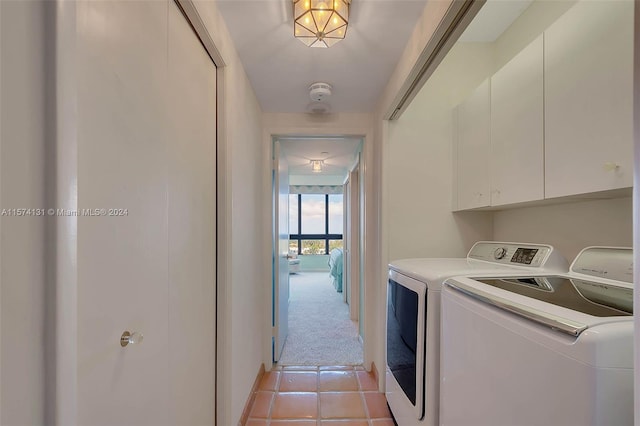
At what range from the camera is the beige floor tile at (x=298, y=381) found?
219 centimetres

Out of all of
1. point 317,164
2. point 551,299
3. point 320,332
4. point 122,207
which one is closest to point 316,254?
point 317,164

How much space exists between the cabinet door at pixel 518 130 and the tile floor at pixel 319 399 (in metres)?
1.53

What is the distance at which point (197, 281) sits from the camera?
1253 millimetres

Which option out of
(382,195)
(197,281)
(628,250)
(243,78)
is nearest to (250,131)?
(243,78)

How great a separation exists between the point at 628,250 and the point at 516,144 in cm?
68

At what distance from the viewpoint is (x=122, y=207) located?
0.75 metres

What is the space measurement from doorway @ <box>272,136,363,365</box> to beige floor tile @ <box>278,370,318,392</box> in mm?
173

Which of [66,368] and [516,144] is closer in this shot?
[66,368]

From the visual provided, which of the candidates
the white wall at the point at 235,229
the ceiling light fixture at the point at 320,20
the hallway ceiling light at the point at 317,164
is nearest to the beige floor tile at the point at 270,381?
the white wall at the point at 235,229

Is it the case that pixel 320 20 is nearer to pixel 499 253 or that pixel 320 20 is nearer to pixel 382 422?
pixel 499 253

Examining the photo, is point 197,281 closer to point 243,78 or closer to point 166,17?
point 166,17

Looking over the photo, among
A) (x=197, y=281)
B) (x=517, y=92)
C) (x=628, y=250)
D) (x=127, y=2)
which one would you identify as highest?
(x=517, y=92)

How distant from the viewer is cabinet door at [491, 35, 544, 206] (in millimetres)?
1440

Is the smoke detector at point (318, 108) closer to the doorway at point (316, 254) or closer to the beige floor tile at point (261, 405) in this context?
the doorway at point (316, 254)
